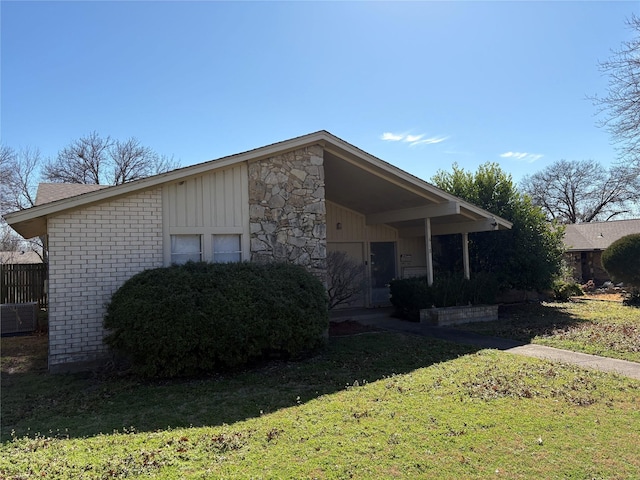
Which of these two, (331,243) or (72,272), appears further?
(331,243)

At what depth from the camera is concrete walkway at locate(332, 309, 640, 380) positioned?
7367 mm

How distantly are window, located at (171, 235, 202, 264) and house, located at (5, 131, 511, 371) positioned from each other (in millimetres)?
20

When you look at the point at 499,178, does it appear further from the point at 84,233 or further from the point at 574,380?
the point at 84,233

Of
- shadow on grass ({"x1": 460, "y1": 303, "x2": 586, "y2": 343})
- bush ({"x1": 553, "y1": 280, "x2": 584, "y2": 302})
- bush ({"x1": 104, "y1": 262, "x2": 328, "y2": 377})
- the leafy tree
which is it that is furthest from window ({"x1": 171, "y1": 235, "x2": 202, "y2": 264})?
bush ({"x1": 553, "y1": 280, "x2": 584, "y2": 302})

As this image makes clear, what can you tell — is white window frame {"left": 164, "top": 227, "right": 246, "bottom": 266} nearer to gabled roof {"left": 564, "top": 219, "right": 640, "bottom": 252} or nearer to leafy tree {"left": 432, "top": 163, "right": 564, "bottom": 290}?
leafy tree {"left": 432, "top": 163, "right": 564, "bottom": 290}

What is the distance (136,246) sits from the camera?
8516 mm

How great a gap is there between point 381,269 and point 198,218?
833 centimetres

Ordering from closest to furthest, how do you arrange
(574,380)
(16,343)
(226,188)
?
(574,380) < (226,188) < (16,343)

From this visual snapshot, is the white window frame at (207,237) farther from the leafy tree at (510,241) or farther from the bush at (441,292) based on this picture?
the leafy tree at (510,241)

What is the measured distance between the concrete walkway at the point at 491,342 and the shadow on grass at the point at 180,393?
112 centimetres

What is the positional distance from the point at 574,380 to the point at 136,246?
302 inches

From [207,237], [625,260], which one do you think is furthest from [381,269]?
[625,260]

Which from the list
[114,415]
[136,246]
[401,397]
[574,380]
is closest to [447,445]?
[401,397]

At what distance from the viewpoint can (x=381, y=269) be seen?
1582 centimetres
